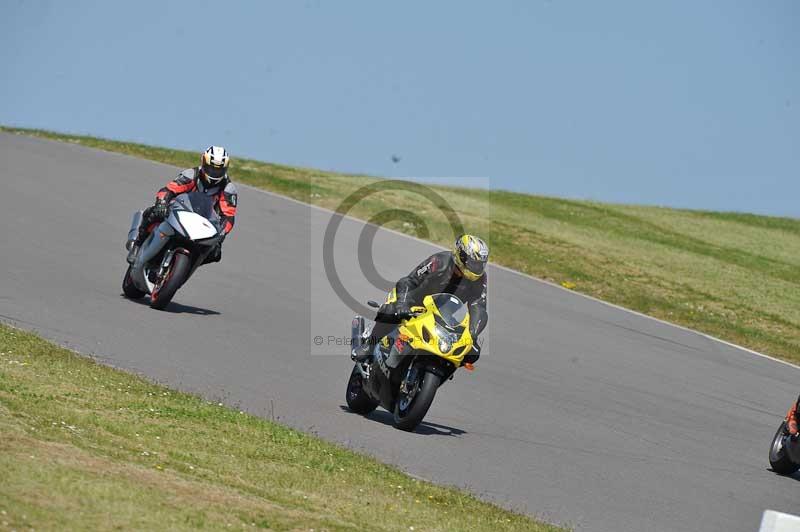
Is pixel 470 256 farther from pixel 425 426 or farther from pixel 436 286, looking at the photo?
pixel 425 426

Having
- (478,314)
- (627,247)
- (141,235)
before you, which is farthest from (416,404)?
(627,247)

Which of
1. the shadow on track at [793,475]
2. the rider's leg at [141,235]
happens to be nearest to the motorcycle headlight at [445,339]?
the shadow on track at [793,475]

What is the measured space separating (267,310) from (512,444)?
638cm

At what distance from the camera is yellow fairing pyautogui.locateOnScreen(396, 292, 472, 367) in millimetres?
10828

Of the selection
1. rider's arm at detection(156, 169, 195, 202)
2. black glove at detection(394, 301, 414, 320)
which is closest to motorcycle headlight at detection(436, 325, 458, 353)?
black glove at detection(394, 301, 414, 320)

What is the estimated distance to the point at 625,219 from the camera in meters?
41.4

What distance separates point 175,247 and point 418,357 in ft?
18.1

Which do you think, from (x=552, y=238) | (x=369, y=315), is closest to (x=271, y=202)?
(x=552, y=238)

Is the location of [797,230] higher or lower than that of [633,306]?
higher

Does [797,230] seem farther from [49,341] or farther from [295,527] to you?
[295,527]

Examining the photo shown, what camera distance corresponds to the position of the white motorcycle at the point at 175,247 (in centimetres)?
1535

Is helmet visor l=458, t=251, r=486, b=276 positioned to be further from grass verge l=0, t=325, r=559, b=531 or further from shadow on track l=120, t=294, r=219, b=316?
shadow on track l=120, t=294, r=219, b=316

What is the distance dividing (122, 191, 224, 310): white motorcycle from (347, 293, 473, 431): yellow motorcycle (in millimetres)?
4483

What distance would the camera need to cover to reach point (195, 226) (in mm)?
15305
